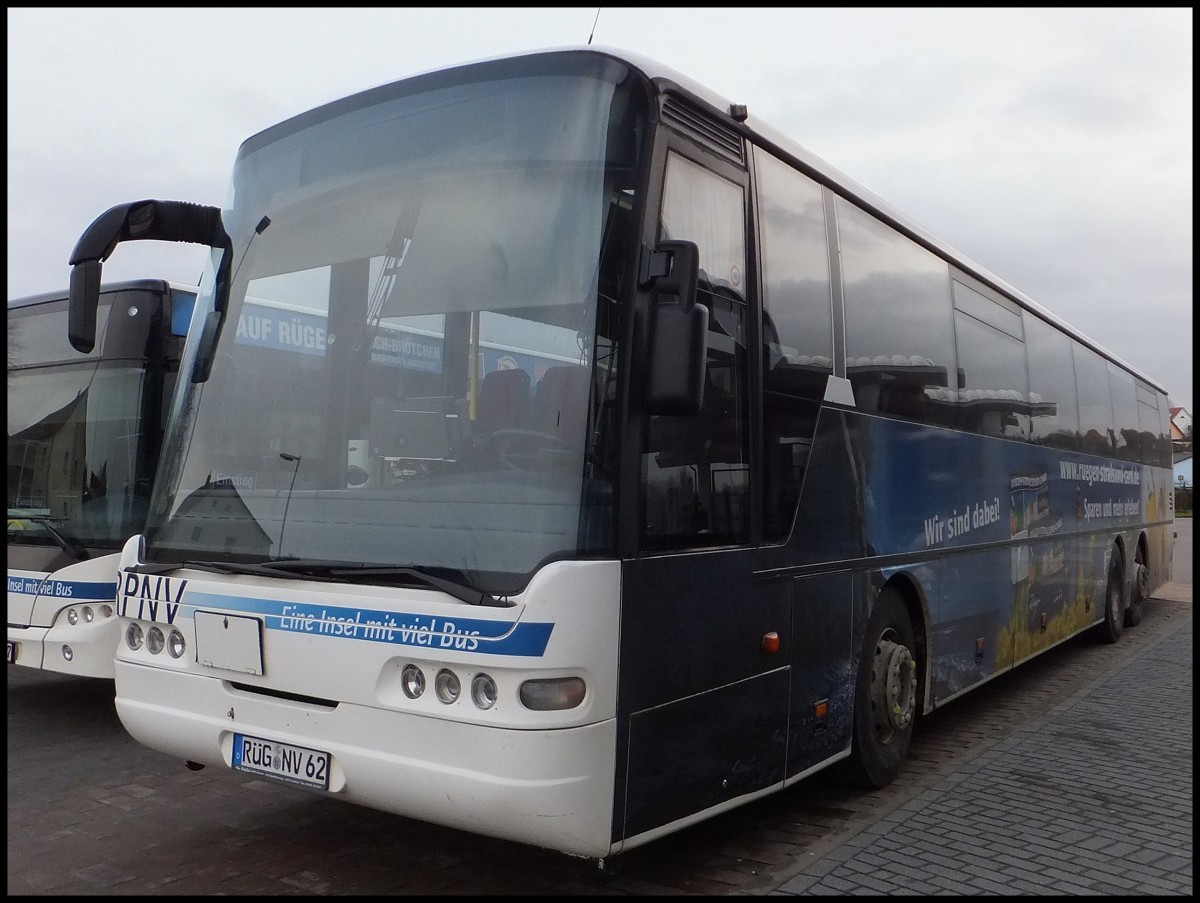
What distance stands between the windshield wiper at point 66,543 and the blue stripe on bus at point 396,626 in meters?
3.49

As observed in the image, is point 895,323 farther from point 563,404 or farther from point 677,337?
point 563,404

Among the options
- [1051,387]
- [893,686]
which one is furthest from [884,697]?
[1051,387]

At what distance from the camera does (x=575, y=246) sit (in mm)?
4117

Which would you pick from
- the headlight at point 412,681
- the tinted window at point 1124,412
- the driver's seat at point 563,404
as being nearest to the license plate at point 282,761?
the headlight at point 412,681

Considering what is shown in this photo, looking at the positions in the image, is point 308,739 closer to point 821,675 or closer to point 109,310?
point 821,675

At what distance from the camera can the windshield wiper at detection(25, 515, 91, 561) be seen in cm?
753

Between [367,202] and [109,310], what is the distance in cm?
423

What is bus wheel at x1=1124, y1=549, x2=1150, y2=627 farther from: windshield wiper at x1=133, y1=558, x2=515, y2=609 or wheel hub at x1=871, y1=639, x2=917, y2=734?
windshield wiper at x1=133, y1=558, x2=515, y2=609

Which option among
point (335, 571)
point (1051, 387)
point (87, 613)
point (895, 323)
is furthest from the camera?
point (1051, 387)

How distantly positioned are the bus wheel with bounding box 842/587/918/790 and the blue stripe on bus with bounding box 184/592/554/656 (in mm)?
2615

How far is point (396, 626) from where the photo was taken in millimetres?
4008

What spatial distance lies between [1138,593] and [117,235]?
506 inches

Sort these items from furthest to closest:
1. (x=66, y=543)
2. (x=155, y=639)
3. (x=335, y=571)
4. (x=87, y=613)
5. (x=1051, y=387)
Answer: (x=1051, y=387), (x=66, y=543), (x=87, y=613), (x=155, y=639), (x=335, y=571)

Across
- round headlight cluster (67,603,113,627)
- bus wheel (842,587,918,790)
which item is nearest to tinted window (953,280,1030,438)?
bus wheel (842,587,918,790)
